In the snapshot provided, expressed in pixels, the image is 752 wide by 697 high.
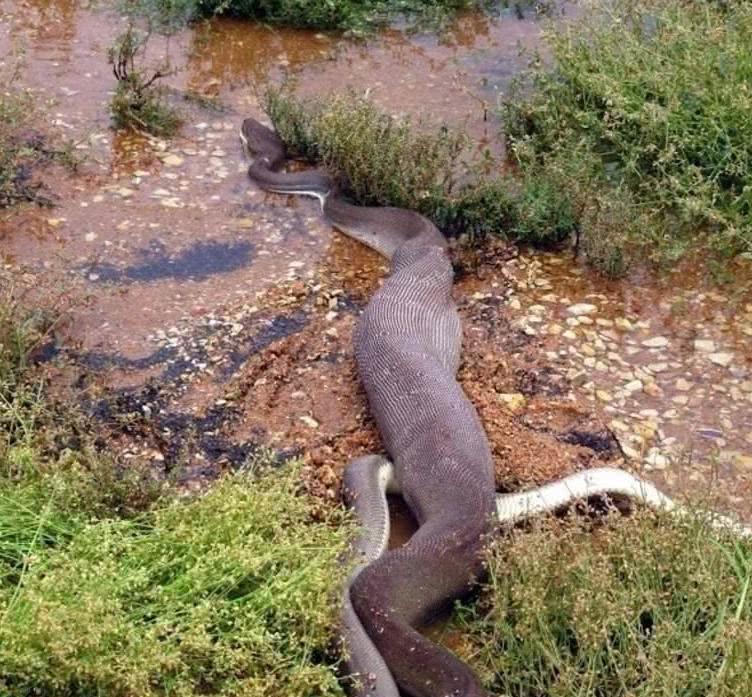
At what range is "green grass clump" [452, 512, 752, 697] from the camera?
12.5ft

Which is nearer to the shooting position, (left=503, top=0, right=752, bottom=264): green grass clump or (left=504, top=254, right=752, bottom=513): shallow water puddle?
(left=504, top=254, right=752, bottom=513): shallow water puddle

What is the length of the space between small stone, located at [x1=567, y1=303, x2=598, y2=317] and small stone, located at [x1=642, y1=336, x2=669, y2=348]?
1.15ft

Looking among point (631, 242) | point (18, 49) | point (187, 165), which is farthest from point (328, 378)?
point (18, 49)

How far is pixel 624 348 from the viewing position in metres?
Result: 6.04

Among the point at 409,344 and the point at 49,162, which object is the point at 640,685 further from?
the point at 49,162

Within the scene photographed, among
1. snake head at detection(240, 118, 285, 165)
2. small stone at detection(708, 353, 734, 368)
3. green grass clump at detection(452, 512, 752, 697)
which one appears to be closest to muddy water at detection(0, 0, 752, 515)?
small stone at detection(708, 353, 734, 368)

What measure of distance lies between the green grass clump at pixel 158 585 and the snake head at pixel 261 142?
3.42 m

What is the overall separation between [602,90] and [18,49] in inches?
145

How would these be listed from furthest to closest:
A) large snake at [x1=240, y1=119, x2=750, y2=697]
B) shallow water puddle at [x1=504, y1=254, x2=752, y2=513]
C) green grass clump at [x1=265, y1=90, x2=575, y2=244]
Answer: green grass clump at [x1=265, y1=90, x2=575, y2=244]
shallow water puddle at [x1=504, y1=254, x2=752, y2=513]
large snake at [x1=240, y1=119, x2=750, y2=697]

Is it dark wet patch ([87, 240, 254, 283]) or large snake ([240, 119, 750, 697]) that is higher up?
large snake ([240, 119, 750, 697])

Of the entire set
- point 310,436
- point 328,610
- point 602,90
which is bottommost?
point 310,436

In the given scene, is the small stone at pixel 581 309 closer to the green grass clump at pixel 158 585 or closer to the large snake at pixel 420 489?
the large snake at pixel 420 489

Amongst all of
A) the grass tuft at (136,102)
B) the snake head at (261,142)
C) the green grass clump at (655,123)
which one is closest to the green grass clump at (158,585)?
the green grass clump at (655,123)

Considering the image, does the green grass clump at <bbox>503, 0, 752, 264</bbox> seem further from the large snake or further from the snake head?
the snake head
